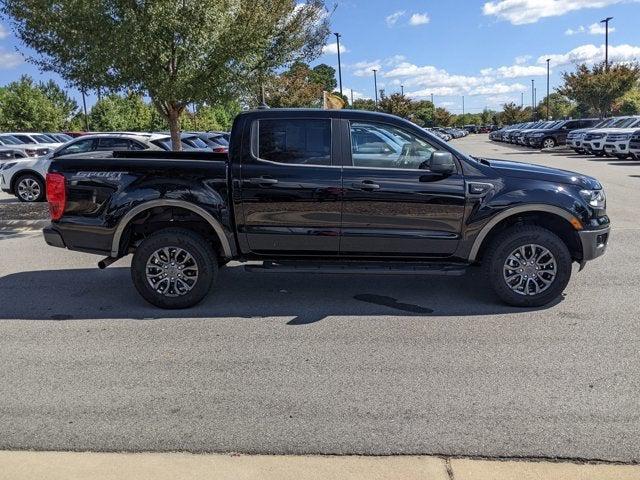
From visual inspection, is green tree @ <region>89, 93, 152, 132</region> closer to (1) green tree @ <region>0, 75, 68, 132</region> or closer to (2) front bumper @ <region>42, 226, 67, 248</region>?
(1) green tree @ <region>0, 75, 68, 132</region>

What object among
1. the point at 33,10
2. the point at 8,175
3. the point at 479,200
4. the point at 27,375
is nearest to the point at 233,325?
the point at 27,375

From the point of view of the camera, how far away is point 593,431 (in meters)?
3.39

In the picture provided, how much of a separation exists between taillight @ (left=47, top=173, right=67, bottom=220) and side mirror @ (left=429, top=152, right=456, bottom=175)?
3517mm

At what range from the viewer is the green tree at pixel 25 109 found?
37.5 metres

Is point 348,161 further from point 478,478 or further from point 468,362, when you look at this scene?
point 478,478

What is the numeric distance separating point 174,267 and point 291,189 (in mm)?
1363

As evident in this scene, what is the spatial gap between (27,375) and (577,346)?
4.19 meters

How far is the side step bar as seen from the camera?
561 centimetres

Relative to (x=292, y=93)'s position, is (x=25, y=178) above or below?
below

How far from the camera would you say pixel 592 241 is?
18.1ft

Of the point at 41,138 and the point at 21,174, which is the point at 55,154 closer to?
the point at 21,174

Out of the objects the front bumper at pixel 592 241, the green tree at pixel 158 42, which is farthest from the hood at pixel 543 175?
the green tree at pixel 158 42

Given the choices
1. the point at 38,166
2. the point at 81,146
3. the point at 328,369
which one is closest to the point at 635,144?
the point at 81,146

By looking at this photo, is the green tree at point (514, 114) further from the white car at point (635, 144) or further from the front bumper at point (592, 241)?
the front bumper at point (592, 241)
